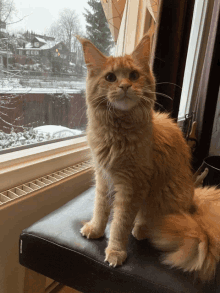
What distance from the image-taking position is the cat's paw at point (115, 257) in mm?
690

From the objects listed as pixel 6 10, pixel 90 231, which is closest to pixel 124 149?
pixel 90 231

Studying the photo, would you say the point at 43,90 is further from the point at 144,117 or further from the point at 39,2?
the point at 144,117

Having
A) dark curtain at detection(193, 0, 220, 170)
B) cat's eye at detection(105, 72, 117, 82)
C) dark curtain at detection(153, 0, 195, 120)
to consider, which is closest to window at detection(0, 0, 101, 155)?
cat's eye at detection(105, 72, 117, 82)

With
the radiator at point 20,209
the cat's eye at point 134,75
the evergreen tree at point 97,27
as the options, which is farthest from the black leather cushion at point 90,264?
the evergreen tree at point 97,27

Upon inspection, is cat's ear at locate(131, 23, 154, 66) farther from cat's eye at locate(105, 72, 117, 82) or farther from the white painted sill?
the white painted sill

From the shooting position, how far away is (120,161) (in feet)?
2.42

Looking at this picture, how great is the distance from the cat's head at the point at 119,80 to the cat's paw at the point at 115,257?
0.44 m

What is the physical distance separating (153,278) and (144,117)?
1.55 ft

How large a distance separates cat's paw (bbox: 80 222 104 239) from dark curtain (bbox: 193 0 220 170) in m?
1.72

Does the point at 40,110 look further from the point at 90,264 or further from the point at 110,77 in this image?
the point at 90,264

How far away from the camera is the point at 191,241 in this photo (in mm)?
672

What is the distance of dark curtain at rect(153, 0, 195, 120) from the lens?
1300mm

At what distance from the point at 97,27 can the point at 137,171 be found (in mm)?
960

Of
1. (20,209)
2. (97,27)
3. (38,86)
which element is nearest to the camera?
(20,209)
